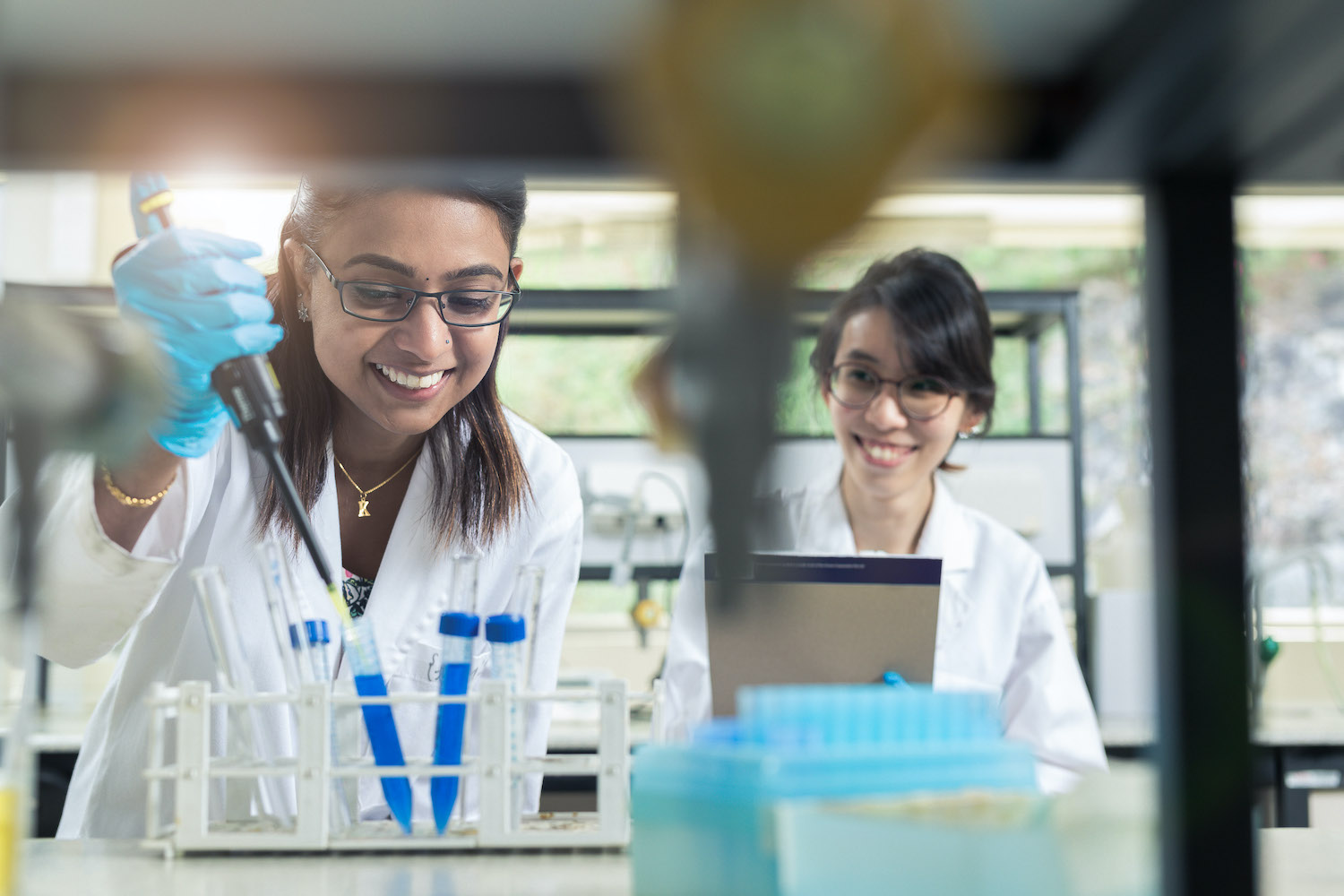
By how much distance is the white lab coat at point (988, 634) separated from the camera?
1523 mm

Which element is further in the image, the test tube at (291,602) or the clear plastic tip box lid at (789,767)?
the test tube at (291,602)

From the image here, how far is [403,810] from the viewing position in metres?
0.80

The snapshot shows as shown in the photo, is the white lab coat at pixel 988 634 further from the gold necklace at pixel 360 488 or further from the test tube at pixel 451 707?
the test tube at pixel 451 707

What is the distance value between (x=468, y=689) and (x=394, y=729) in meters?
0.06

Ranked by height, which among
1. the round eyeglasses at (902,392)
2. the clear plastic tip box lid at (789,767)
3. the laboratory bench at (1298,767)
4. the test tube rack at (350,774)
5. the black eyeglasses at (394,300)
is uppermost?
the black eyeglasses at (394,300)

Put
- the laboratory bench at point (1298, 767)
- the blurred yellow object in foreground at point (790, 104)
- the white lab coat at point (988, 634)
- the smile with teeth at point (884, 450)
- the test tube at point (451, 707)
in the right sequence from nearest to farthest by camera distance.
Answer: the blurred yellow object in foreground at point (790, 104)
the test tube at point (451, 707)
the white lab coat at point (988, 634)
the smile with teeth at point (884, 450)
the laboratory bench at point (1298, 767)

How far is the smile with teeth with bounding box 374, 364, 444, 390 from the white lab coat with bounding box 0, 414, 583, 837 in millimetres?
137

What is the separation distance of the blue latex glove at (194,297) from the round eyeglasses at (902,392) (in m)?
1.05

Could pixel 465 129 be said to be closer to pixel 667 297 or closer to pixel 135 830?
pixel 667 297

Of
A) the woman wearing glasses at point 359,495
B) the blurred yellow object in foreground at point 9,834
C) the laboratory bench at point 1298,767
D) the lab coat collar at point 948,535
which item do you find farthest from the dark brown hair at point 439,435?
the laboratory bench at point 1298,767

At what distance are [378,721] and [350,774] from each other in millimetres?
50

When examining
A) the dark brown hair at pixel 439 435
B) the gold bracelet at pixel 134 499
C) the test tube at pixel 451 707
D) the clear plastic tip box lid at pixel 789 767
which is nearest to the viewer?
the clear plastic tip box lid at pixel 789 767

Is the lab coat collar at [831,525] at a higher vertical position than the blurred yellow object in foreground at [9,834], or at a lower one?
higher

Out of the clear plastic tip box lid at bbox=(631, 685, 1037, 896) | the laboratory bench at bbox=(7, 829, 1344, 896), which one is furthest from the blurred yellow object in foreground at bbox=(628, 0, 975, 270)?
the laboratory bench at bbox=(7, 829, 1344, 896)
